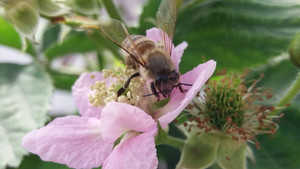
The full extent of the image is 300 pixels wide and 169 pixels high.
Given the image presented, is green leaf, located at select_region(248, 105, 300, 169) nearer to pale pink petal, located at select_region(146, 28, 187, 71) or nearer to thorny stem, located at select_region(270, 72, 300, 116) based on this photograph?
thorny stem, located at select_region(270, 72, 300, 116)

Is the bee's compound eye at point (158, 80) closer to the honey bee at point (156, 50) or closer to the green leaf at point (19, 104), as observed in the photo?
the honey bee at point (156, 50)

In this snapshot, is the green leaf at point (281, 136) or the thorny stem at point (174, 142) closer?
the thorny stem at point (174, 142)

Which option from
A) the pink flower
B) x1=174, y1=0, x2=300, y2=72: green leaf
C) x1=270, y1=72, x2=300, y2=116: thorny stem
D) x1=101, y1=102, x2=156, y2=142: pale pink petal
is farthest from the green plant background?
x1=101, y1=102, x2=156, y2=142: pale pink petal

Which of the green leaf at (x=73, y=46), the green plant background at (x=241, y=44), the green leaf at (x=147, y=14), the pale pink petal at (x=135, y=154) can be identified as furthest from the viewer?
the green leaf at (x=73, y=46)

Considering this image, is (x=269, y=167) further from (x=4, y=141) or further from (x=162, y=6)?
(x=4, y=141)

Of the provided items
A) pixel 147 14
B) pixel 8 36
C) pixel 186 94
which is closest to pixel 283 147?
pixel 186 94

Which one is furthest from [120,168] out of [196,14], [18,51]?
[18,51]

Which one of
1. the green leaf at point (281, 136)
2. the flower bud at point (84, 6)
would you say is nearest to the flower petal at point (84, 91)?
the flower bud at point (84, 6)
